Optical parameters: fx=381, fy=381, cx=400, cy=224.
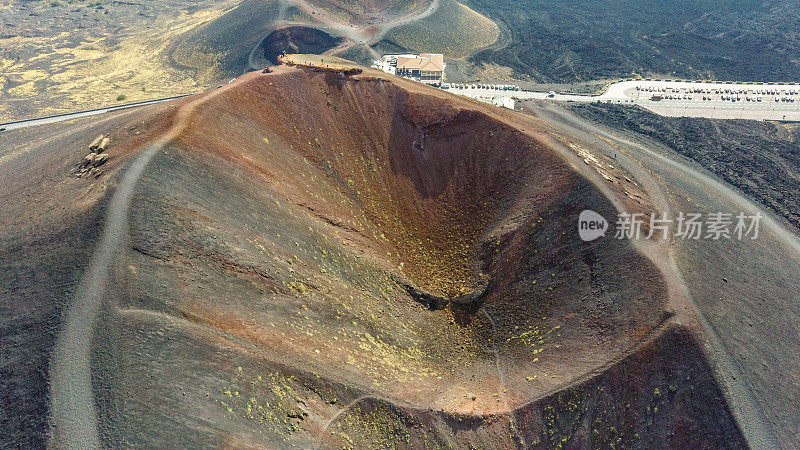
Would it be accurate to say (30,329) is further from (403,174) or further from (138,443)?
(403,174)

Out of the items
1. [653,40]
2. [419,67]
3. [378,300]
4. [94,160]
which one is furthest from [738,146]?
[94,160]

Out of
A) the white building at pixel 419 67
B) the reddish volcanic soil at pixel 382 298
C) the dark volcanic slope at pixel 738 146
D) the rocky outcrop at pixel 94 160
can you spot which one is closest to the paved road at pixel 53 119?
the rocky outcrop at pixel 94 160

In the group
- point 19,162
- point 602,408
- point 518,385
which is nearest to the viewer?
point 602,408

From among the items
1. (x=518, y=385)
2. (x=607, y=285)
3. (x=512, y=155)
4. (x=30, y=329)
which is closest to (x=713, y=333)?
(x=607, y=285)

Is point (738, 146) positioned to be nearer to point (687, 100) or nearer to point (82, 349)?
point (687, 100)

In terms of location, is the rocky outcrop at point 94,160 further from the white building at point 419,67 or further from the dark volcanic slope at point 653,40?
the dark volcanic slope at point 653,40

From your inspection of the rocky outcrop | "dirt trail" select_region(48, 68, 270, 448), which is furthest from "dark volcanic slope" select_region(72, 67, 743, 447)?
the rocky outcrop
